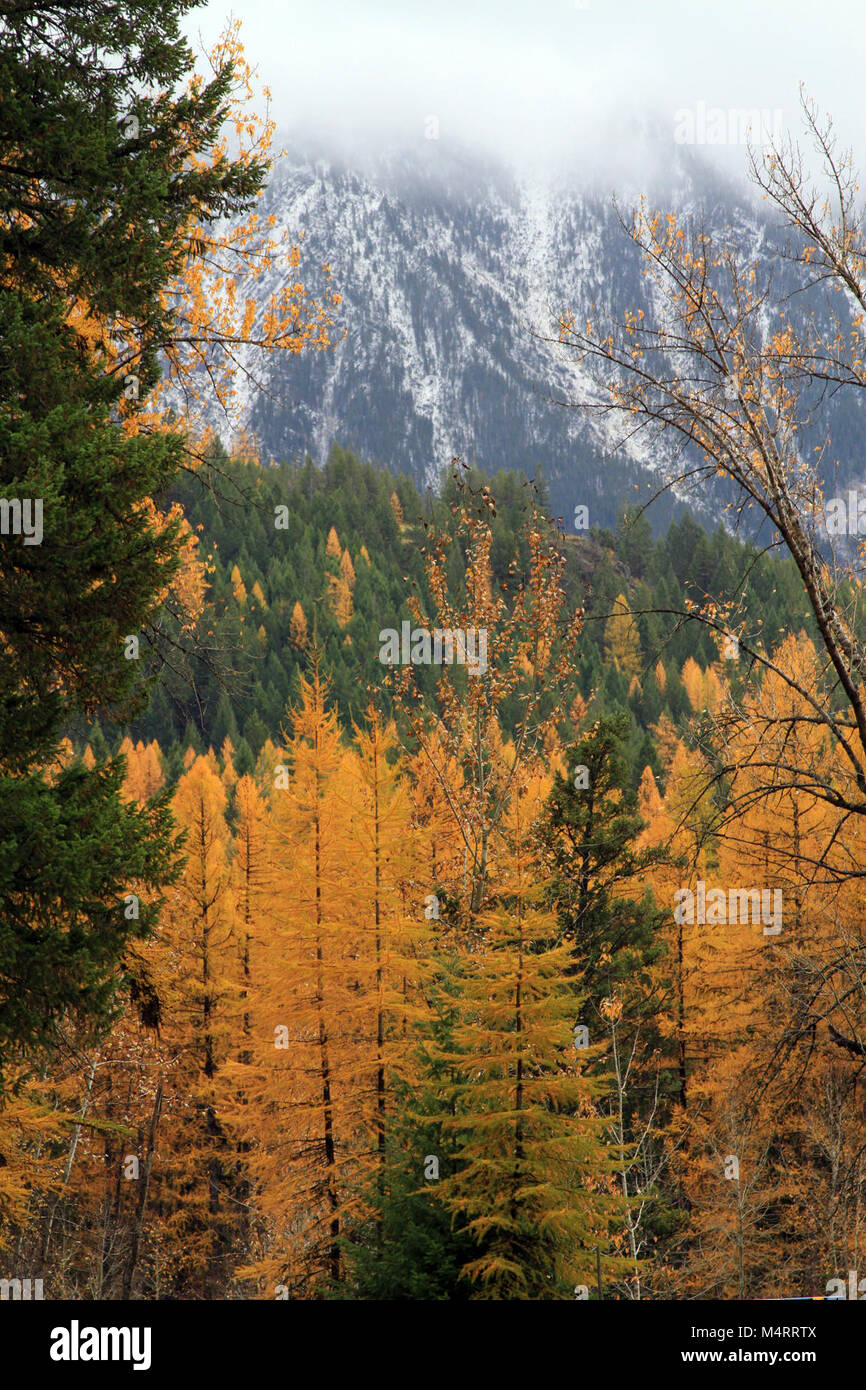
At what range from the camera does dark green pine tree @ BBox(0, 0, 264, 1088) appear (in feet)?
21.5

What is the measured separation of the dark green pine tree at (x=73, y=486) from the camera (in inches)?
257

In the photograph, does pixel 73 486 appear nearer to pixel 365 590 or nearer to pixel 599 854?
pixel 599 854

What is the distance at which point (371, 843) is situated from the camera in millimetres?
15305

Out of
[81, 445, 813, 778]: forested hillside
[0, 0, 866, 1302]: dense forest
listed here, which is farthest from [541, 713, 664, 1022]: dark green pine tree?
[81, 445, 813, 778]: forested hillside

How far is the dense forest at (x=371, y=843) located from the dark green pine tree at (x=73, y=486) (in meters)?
0.03

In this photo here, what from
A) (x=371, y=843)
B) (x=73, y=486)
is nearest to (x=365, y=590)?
(x=371, y=843)

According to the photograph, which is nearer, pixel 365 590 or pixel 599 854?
pixel 599 854

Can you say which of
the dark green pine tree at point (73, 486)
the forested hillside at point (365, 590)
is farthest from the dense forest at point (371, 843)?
the forested hillside at point (365, 590)

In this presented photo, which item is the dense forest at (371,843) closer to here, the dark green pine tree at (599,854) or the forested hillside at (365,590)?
the dark green pine tree at (599,854)

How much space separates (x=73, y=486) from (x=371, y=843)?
923cm

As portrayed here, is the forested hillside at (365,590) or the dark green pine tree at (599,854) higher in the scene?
the forested hillside at (365,590)

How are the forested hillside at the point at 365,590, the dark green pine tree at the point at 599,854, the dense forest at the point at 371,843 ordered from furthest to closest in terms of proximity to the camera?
the forested hillside at the point at 365,590 → the dark green pine tree at the point at 599,854 → the dense forest at the point at 371,843

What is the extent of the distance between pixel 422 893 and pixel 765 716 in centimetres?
985
